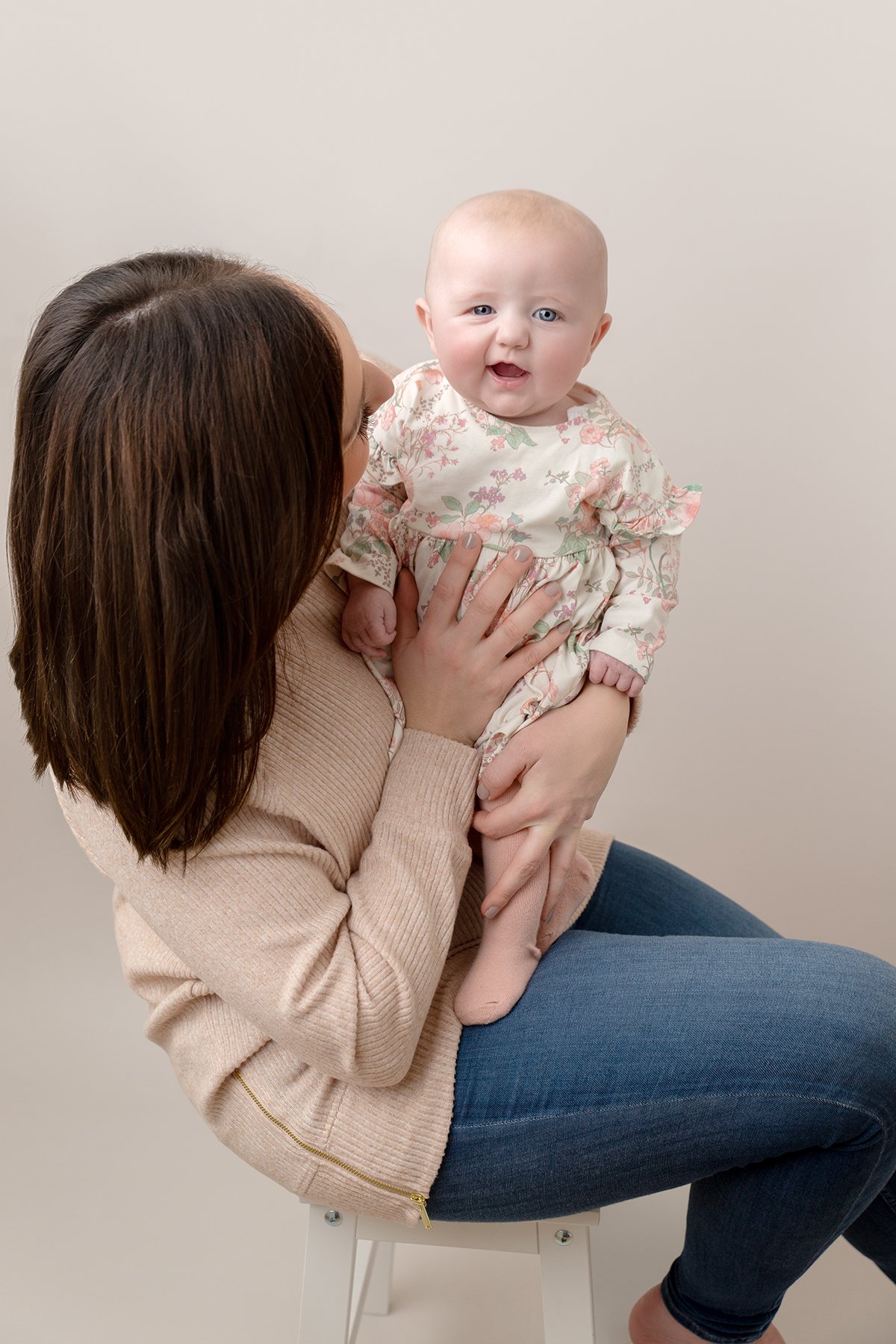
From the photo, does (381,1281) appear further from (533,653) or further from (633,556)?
(633,556)

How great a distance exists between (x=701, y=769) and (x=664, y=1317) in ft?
3.62

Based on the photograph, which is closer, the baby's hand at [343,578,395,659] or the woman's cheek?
the woman's cheek

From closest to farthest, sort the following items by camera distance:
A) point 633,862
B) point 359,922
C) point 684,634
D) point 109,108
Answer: point 359,922 < point 633,862 < point 109,108 < point 684,634

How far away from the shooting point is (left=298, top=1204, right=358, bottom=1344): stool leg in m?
1.28

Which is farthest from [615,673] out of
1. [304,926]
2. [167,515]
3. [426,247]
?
[426,247]

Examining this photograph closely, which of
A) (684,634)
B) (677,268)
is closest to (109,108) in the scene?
(677,268)

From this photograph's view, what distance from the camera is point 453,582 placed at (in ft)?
4.41

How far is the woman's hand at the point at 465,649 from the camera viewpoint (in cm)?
131

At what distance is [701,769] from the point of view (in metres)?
2.29

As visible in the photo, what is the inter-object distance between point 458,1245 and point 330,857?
0.44 m

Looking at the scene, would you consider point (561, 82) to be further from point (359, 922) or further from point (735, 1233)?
point (735, 1233)

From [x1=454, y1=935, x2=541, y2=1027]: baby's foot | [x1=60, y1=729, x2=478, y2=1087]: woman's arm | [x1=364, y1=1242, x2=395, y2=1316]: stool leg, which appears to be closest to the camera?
[x1=60, y1=729, x2=478, y2=1087]: woman's arm

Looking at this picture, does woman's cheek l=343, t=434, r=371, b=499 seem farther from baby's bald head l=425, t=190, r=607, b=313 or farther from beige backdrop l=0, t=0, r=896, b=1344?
beige backdrop l=0, t=0, r=896, b=1344

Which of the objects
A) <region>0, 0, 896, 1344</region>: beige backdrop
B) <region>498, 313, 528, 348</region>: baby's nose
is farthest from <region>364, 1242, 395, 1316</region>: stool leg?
<region>498, 313, 528, 348</region>: baby's nose
